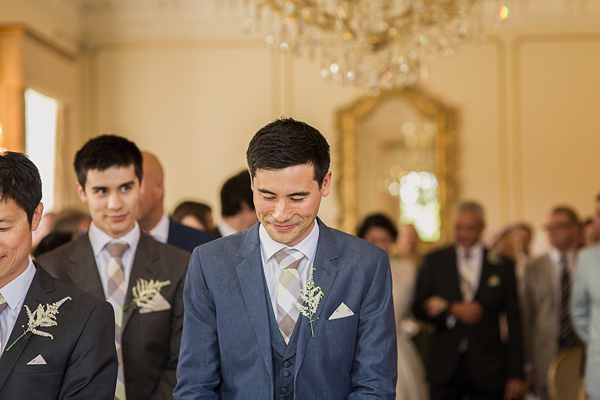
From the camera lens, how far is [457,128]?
9.97m

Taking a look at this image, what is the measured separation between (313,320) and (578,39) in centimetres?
853

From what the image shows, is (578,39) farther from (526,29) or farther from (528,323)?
(528,323)

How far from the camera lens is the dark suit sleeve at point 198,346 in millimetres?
2402

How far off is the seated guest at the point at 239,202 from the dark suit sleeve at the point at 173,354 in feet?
4.01

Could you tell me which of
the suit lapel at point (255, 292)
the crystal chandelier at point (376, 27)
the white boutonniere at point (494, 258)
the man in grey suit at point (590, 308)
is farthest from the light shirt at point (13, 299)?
the white boutonniere at point (494, 258)

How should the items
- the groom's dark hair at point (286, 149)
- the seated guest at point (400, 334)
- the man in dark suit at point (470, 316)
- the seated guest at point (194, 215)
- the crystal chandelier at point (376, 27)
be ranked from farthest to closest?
the crystal chandelier at point (376, 27), the man in dark suit at point (470, 316), the seated guest at point (400, 334), the seated guest at point (194, 215), the groom's dark hair at point (286, 149)

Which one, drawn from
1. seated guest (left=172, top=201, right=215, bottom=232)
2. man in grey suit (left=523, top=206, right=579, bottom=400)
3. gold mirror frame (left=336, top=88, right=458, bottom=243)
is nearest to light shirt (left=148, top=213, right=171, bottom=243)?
seated guest (left=172, top=201, right=215, bottom=232)

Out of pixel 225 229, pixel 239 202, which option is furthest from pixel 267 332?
pixel 225 229

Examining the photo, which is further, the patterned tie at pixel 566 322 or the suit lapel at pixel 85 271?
the patterned tie at pixel 566 322

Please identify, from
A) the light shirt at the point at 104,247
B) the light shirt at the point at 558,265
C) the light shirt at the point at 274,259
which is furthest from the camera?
the light shirt at the point at 558,265

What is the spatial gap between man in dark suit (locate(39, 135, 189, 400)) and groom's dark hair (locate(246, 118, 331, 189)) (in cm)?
92

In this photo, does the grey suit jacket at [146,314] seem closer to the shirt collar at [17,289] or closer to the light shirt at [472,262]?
the shirt collar at [17,289]

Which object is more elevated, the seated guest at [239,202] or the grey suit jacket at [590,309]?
the seated guest at [239,202]

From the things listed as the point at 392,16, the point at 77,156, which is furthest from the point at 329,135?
the point at 77,156
